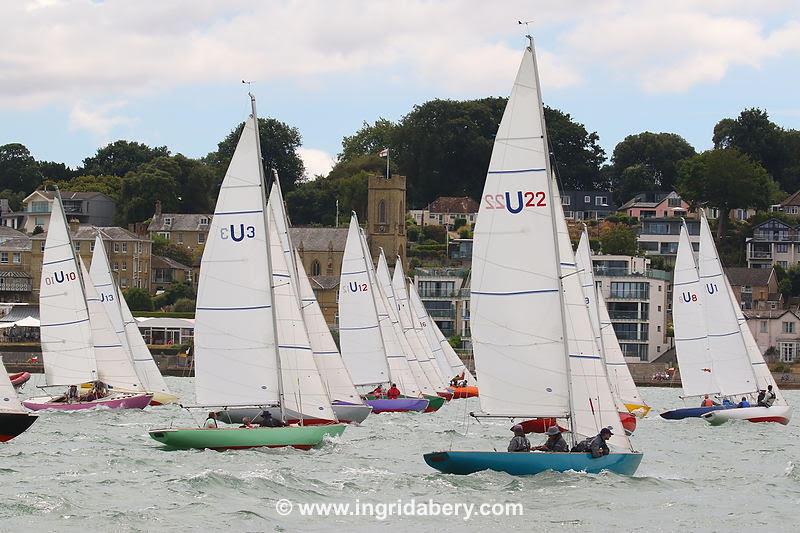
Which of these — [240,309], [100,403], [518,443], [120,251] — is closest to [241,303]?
[240,309]

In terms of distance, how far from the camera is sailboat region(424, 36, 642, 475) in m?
27.6

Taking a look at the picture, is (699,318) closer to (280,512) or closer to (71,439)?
(71,439)

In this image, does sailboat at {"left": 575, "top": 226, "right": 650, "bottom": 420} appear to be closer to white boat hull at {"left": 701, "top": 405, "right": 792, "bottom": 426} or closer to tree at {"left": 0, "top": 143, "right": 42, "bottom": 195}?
white boat hull at {"left": 701, "top": 405, "right": 792, "bottom": 426}

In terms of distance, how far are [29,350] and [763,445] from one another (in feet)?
220

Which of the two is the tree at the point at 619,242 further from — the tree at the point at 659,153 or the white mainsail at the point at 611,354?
the white mainsail at the point at 611,354

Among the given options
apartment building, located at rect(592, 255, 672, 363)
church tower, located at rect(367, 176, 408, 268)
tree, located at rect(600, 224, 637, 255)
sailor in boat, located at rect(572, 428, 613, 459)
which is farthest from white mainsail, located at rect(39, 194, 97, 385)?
church tower, located at rect(367, 176, 408, 268)

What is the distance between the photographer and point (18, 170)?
532 ft

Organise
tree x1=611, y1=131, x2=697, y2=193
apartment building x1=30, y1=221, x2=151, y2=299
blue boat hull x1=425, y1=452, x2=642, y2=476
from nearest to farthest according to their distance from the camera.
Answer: blue boat hull x1=425, y1=452, x2=642, y2=476, apartment building x1=30, y1=221, x2=151, y2=299, tree x1=611, y1=131, x2=697, y2=193

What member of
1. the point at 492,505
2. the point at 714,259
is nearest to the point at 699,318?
the point at 714,259

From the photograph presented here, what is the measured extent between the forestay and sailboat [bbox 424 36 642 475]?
2 cm

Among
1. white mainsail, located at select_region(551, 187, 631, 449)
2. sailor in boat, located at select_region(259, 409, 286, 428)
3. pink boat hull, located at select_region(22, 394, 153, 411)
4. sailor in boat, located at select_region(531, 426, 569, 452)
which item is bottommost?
pink boat hull, located at select_region(22, 394, 153, 411)

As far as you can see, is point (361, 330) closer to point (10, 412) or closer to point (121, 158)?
point (10, 412)

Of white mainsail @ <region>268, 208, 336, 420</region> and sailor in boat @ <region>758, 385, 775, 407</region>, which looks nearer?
white mainsail @ <region>268, 208, 336, 420</region>

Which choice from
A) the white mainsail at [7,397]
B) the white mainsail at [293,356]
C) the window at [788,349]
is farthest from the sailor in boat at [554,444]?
the window at [788,349]
